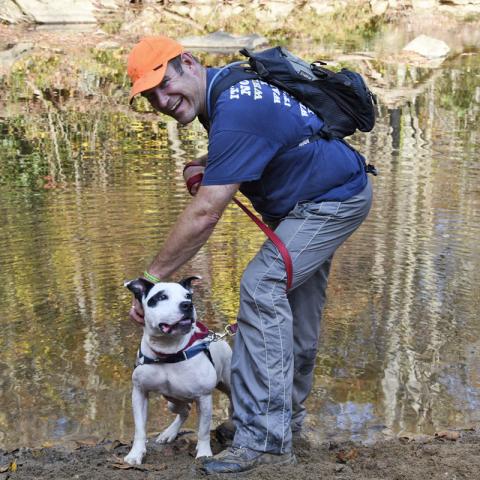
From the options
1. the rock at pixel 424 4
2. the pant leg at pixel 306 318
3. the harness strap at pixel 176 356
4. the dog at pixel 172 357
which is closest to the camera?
the dog at pixel 172 357

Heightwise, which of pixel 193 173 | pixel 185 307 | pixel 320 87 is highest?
A: pixel 320 87

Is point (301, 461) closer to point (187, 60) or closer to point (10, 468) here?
point (10, 468)

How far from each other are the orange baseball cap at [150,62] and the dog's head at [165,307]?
897 millimetres

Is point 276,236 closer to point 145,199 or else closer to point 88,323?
point 88,323

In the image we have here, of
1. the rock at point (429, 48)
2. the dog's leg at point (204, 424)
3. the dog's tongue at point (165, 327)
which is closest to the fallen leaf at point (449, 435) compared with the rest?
the dog's leg at point (204, 424)

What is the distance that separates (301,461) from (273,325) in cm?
79

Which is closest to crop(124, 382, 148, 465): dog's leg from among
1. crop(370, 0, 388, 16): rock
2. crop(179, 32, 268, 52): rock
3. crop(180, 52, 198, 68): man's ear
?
crop(180, 52, 198, 68): man's ear

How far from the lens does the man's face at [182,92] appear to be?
409cm

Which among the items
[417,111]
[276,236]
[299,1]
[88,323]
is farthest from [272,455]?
[299,1]

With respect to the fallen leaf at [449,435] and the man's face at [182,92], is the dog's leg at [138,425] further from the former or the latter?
the fallen leaf at [449,435]

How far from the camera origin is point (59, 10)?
92.6 ft

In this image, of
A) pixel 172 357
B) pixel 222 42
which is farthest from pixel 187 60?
pixel 222 42

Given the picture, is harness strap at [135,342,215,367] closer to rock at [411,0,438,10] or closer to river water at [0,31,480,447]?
river water at [0,31,480,447]

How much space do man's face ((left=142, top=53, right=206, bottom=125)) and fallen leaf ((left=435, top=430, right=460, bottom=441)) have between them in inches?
91.7
